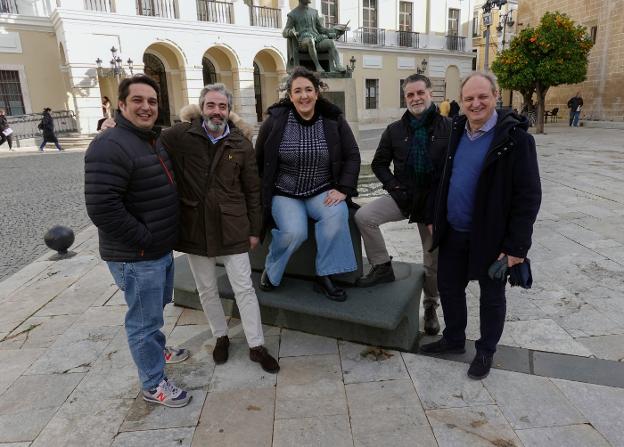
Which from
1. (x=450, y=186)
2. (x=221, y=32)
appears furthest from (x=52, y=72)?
(x=450, y=186)

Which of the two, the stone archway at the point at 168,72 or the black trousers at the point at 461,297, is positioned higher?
the stone archway at the point at 168,72

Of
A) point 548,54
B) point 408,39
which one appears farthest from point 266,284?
point 408,39

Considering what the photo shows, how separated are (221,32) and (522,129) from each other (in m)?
21.1

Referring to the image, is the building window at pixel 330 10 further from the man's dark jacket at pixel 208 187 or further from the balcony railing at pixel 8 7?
the man's dark jacket at pixel 208 187

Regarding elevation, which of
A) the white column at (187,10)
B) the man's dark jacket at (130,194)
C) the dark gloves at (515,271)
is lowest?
the dark gloves at (515,271)

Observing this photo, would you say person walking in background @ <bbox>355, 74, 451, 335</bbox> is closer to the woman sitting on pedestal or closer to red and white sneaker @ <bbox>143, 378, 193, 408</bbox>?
the woman sitting on pedestal

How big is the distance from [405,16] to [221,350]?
30.0 metres

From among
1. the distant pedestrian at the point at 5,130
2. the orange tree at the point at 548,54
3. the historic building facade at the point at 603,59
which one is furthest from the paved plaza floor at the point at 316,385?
the historic building facade at the point at 603,59

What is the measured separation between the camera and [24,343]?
3.37m

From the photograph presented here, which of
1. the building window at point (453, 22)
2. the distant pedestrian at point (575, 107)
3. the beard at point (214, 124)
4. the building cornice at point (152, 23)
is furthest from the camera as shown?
the building window at point (453, 22)

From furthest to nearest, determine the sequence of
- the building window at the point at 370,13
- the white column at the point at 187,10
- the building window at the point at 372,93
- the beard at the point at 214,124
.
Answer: the building window at the point at 372,93
the building window at the point at 370,13
the white column at the point at 187,10
the beard at the point at 214,124

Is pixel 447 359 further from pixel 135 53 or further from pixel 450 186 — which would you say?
pixel 135 53

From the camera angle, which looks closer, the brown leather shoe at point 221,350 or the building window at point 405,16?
the brown leather shoe at point 221,350

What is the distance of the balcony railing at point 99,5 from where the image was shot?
61.1 ft
